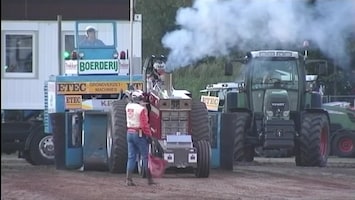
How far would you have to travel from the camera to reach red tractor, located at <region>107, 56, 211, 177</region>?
50.0ft

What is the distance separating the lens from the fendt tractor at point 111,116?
15617 millimetres

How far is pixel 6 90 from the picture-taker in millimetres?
19641

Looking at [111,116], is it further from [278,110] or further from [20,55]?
[278,110]

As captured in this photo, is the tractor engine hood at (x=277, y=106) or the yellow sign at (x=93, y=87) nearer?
the yellow sign at (x=93, y=87)

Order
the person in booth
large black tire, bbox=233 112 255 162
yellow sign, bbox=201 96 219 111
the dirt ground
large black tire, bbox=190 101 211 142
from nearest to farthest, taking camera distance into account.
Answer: the dirt ground
large black tire, bbox=190 101 211 142
the person in booth
yellow sign, bbox=201 96 219 111
large black tire, bbox=233 112 255 162

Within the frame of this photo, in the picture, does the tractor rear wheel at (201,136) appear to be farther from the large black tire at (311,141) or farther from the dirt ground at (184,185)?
the large black tire at (311,141)

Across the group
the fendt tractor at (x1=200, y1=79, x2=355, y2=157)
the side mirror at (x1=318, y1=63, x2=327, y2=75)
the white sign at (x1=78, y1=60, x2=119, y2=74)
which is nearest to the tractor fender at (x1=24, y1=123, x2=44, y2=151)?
the white sign at (x1=78, y1=60, x2=119, y2=74)

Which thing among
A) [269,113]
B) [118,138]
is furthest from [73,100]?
[269,113]

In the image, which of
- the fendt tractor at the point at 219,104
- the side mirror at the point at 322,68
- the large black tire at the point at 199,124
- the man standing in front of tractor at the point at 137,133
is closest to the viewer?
the man standing in front of tractor at the point at 137,133

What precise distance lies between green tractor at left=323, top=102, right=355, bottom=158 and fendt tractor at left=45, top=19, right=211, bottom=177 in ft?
32.5

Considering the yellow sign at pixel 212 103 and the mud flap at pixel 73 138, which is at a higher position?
the yellow sign at pixel 212 103

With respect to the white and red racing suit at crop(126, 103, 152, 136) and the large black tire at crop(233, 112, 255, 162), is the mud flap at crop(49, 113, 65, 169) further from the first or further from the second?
the large black tire at crop(233, 112, 255, 162)

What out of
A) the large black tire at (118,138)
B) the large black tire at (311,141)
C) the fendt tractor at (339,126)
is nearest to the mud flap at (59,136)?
the large black tire at (118,138)

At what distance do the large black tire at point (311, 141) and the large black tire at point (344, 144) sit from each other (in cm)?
Result: 601
